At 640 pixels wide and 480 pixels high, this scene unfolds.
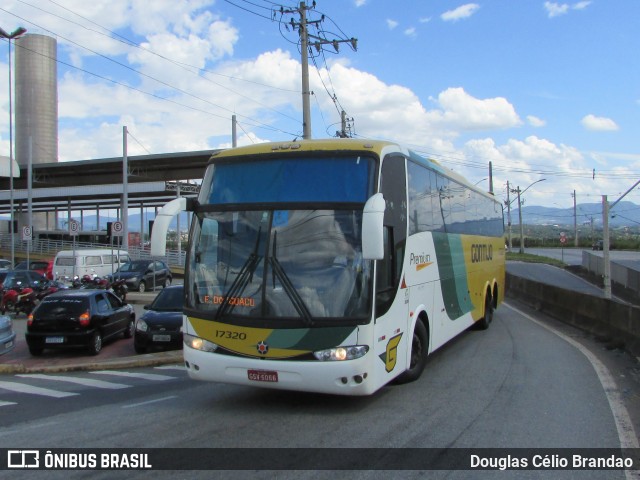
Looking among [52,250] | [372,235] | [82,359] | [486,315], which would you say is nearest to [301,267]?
[372,235]

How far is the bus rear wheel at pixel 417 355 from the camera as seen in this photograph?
8328 millimetres

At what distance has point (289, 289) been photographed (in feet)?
21.6

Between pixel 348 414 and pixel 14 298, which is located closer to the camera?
pixel 348 414

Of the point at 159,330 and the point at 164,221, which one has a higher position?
the point at 164,221

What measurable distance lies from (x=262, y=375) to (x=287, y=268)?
4.12 ft

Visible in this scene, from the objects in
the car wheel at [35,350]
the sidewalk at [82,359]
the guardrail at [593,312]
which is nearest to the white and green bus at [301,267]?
the sidewalk at [82,359]

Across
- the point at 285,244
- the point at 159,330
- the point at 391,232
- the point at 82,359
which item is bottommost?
the point at 82,359

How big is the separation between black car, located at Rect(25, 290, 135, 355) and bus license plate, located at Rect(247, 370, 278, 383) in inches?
301

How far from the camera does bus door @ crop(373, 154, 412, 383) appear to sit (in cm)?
682

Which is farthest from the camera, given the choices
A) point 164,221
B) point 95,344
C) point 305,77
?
point 305,77

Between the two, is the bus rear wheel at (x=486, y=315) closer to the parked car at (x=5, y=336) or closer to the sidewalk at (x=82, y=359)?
the sidewalk at (x=82, y=359)

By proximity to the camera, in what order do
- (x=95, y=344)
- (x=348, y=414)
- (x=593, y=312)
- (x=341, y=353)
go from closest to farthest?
(x=341, y=353), (x=348, y=414), (x=95, y=344), (x=593, y=312)

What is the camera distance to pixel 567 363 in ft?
33.4

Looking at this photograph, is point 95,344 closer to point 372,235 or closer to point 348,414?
point 348,414
